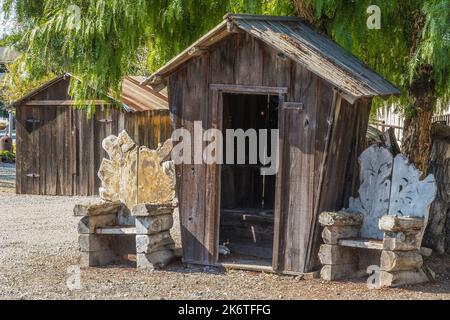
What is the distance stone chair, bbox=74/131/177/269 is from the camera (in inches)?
365

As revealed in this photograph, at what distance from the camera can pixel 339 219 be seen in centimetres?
855

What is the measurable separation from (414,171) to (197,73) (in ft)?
8.66

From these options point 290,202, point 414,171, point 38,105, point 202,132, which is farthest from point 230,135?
point 38,105

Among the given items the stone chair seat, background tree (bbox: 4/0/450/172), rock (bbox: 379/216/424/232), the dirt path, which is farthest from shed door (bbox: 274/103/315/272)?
the dirt path

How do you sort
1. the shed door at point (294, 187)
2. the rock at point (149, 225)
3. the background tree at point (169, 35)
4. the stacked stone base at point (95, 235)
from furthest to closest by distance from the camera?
the background tree at point (169, 35) → the stacked stone base at point (95, 235) → the rock at point (149, 225) → the shed door at point (294, 187)

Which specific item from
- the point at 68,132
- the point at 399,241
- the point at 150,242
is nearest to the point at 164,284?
the point at 150,242

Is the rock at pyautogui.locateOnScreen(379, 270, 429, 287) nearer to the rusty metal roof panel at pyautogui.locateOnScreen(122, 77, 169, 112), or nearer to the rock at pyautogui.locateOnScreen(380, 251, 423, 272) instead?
the rock at pyautogui.locateOnScreen(380, 251, 423, 272)

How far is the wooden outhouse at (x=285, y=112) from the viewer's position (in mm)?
8633

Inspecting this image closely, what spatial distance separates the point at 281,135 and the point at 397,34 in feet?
8.85

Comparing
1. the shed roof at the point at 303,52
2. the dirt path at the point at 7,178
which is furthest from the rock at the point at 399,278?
the dirt path at the point at 7,178

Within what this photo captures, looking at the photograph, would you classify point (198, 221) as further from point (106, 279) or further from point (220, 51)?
point (220, 51)

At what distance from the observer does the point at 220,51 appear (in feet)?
30.2

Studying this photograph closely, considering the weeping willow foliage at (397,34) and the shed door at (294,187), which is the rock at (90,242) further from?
the weeping willow foliage at (397,34)

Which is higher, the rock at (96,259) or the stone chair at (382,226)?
the stone chair at (382,226)
